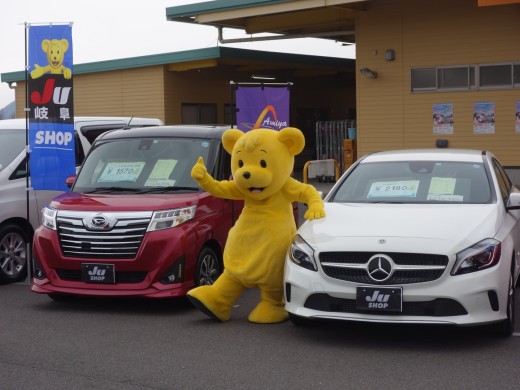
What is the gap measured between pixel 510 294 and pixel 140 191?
3905 mm

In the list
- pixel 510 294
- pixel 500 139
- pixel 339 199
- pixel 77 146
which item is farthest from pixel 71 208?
pixel 500 139

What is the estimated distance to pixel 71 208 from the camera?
8.35 m

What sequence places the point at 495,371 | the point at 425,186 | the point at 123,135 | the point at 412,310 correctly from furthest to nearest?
the point at 123,135
the point at 425,186
the point at 412,310
the point at 495,371

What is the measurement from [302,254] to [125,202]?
2272 millimetres

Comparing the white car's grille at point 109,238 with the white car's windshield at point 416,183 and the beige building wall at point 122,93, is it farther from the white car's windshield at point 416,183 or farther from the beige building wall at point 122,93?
the beige building wall at point 122,93

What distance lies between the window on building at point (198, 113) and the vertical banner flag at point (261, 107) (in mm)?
13957

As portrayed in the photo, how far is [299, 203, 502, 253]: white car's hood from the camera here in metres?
6.39

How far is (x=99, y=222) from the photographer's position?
808 centimetres

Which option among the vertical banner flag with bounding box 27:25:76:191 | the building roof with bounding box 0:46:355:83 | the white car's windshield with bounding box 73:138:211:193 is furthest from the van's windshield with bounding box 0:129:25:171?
the building roof with bounding box 0:46:355:83

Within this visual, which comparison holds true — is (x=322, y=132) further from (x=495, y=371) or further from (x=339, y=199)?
(x=495, y=371)

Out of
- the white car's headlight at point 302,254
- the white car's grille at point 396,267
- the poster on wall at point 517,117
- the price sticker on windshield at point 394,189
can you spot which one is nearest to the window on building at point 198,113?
the poster on wall at point 517,117

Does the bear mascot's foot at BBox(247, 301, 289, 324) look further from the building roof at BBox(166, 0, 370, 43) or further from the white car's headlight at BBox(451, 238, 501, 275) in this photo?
the building roof at BBox(166, 0, 370, 43)

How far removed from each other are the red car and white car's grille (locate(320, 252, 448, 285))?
6.70 feet

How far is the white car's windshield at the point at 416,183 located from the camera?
7.50m
